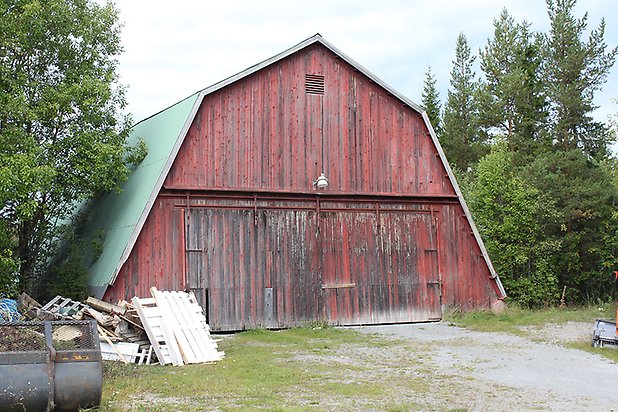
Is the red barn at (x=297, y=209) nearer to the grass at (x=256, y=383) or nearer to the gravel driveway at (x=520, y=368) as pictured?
the gravel driveway at (x=520, y=368)

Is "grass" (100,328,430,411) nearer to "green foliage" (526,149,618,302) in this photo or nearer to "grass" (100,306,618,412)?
"grass" (100,306,618,412)

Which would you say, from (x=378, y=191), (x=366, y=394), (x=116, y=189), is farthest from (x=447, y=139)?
(x=366, y=394)

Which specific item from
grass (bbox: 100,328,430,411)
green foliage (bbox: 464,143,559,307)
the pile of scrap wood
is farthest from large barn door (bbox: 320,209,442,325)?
green foliage (bbox: 464,143,559,307)

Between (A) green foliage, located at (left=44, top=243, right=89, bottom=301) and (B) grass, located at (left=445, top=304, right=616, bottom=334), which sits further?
(B) grass, located at (left=445, top=304, right=616, bottom=334)

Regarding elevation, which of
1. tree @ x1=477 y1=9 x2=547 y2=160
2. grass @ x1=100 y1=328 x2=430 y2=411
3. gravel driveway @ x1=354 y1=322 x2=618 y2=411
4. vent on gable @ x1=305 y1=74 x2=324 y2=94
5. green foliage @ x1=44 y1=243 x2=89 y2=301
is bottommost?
gravel driveway @ x1=354 y1=322 x2=618 y2=411

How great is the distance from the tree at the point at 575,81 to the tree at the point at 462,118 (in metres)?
4.39

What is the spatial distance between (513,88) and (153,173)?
21.6 m

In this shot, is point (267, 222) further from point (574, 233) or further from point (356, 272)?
point (574, 233)

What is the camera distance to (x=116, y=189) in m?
16.9

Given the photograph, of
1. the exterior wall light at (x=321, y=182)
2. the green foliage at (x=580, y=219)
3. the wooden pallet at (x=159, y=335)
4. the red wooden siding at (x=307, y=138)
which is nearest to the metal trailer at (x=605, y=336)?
the red wooden siding at (x=307, y=138)

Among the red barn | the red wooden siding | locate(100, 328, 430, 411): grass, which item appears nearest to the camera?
locate(100, 328, 430, 411): grass

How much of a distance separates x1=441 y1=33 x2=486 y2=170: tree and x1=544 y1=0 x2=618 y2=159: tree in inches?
173

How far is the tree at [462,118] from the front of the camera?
119 ft

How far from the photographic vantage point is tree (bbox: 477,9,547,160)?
32812 millimetres
